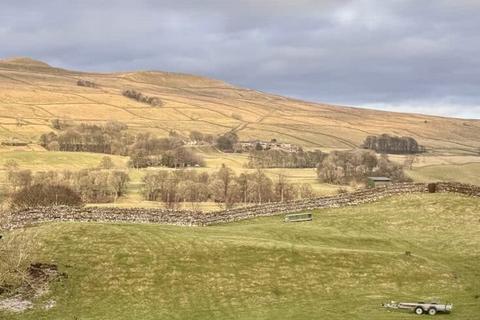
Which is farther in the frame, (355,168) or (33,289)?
(355,168)

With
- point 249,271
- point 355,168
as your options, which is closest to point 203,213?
point 249,271

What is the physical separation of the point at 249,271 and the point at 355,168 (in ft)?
417

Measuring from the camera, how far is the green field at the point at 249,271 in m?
36.7

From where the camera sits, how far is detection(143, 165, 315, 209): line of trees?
428ft

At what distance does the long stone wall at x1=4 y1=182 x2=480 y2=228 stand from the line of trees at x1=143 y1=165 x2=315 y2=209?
59875 mm

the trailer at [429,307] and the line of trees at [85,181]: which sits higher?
the trailer at [429,307]

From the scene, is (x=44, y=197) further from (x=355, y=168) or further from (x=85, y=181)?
(x=355, y=168)

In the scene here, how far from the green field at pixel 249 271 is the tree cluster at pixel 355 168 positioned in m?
99.1

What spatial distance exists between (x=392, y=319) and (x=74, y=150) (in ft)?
571

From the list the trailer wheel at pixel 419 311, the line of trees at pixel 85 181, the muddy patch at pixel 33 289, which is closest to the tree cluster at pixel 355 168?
the line of trees at pixel 85 181

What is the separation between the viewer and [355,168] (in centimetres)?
16562

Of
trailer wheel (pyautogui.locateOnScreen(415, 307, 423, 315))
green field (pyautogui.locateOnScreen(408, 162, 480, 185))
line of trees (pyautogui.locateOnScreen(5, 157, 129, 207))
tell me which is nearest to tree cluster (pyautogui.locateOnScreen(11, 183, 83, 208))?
line of trees (pyautogui.locateOnScreen(5, 157, 129, 207))

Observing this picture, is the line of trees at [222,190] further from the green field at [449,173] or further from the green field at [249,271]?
the green field at [249,271]

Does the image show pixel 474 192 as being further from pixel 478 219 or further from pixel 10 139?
pixel 10 139
